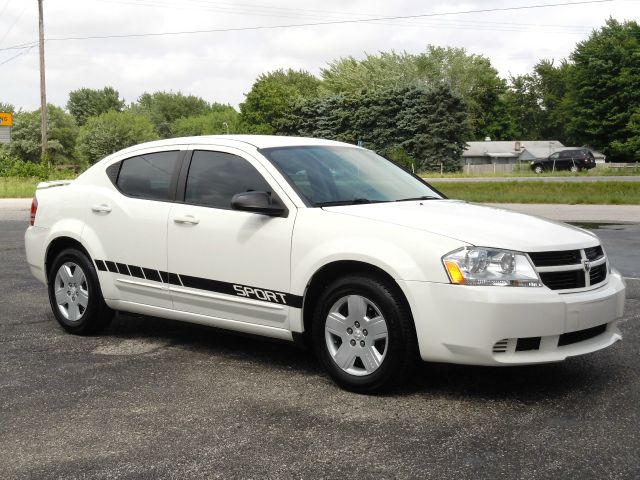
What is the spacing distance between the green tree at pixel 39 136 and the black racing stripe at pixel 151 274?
Result: 315 feet

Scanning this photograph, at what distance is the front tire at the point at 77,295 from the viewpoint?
22.4ft

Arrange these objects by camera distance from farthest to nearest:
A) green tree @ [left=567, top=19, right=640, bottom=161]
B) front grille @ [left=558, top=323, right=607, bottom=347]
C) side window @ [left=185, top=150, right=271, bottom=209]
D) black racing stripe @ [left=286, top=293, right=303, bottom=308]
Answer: green tree @ [left=567, top=19, right=640, bottom=161], side window @ [left=185, top=150, right=271, bottom=209], black racing stripe @ [left=286, top=293, right=303, bottom=308], front grille @ [left=558, top=323, right=607, bottom=347]

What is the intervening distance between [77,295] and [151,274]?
96 cm

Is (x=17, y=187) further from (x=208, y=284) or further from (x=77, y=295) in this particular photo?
(x=208, y=284)

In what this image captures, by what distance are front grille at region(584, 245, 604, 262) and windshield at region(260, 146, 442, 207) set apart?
1293 mm

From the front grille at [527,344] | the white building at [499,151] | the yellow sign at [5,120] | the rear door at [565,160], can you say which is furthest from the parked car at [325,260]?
the white building at [499,151]

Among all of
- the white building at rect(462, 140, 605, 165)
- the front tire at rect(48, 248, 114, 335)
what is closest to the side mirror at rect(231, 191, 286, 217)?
the front tire at rect(48, 248, 114, 335)

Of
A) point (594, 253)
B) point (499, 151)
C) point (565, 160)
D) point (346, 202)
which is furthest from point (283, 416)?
point (499, 151)

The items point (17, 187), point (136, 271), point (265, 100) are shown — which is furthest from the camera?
point (265, 100)

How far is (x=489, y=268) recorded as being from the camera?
483cm

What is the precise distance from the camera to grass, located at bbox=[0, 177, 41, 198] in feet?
111

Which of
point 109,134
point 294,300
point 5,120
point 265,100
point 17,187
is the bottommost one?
A: point 17,187

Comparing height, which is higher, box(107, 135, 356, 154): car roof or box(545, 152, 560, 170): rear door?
box(107, 135, 356, 154): car roof

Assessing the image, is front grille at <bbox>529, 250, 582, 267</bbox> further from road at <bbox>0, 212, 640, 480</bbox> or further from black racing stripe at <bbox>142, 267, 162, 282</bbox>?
black racing stripe at <bbox>142, 267, 162, 282</bbox>
